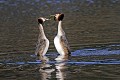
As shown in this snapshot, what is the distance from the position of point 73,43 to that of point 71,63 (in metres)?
5.78

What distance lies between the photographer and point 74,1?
63438 millimetres

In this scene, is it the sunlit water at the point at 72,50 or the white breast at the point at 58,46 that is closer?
the sunlit water at the point at 72,50

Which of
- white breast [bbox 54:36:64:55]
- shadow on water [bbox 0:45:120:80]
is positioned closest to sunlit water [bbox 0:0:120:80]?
shadow on water [bbox 0:45:120:80]

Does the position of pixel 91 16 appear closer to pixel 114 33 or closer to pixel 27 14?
pixel 27 14

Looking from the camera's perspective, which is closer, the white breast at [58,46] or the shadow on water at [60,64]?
the shadow on water at [60,64]

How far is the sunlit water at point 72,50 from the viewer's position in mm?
19906

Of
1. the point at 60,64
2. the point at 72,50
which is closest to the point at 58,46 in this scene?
the point at 72,50

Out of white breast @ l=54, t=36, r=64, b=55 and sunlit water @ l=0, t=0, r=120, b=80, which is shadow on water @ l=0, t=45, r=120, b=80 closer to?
sunlit water @ l=0, t=0, r=120, b=80

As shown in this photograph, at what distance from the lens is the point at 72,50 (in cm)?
2545

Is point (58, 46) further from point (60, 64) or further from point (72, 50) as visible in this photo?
point (60, 64)

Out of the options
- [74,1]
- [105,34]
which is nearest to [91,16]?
[105,34]

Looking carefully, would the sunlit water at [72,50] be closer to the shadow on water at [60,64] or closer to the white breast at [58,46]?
the shadow on water at [60,64]

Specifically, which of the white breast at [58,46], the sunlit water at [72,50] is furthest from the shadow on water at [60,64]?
the white breast at [58,46]

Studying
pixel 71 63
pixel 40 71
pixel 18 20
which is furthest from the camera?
pixel 18 20
